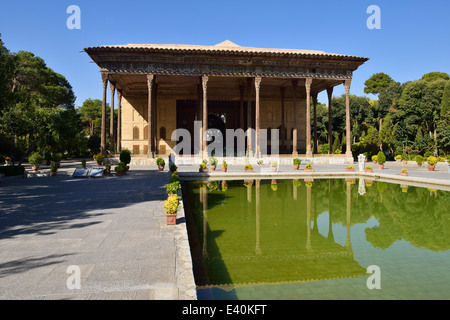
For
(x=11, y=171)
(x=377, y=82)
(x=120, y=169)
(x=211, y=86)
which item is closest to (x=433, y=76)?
(x=377, y=82)

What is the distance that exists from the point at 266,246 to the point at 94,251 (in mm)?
2704

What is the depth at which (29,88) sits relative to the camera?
99.7 feet

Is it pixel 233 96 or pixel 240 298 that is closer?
pixel 240 298

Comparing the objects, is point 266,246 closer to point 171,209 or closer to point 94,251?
point 171,209

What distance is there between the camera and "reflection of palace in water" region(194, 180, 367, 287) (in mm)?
3959

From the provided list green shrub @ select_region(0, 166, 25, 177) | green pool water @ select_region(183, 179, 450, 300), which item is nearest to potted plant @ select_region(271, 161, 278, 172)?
green pool water @ select_region(183, 179, 450, 300)

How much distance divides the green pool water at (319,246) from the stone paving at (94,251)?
633mm

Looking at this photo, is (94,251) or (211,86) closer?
(94,251)

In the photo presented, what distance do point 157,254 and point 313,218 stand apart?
4.43m

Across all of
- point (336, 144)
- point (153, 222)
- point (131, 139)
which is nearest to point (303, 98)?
point (336, 144)

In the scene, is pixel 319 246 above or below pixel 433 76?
below

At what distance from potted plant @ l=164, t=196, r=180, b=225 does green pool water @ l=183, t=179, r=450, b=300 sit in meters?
0.55

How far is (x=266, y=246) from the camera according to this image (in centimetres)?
502
